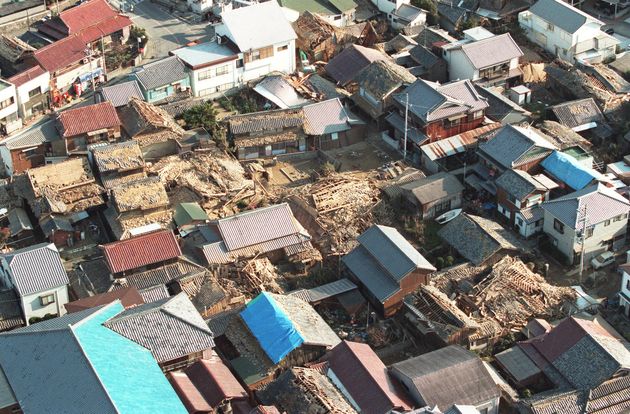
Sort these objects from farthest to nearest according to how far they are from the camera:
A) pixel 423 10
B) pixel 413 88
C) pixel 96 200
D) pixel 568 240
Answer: pixel 423 10 < pixel 413 88 < pixel 96 200 < pixel 568 240

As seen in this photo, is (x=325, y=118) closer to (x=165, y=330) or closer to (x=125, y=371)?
(x=165, y=330)

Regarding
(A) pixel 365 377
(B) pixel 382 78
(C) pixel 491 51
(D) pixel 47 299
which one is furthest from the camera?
(C) pixel 491 51

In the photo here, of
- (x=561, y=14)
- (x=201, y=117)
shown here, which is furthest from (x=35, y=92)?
(x=561, y=14)

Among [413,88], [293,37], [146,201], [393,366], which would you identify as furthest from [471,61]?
[393,366]

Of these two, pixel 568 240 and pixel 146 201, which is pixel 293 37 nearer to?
pixel 146 201

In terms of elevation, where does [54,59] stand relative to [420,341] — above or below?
above

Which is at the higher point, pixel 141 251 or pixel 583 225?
pixel 141 251

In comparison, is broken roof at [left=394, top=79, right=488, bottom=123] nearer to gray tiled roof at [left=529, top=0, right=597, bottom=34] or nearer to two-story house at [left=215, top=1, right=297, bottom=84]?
two-story house at [left=215, top=1, right=297, bottom=84]

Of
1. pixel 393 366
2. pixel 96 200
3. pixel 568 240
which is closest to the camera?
pixel 393 366
